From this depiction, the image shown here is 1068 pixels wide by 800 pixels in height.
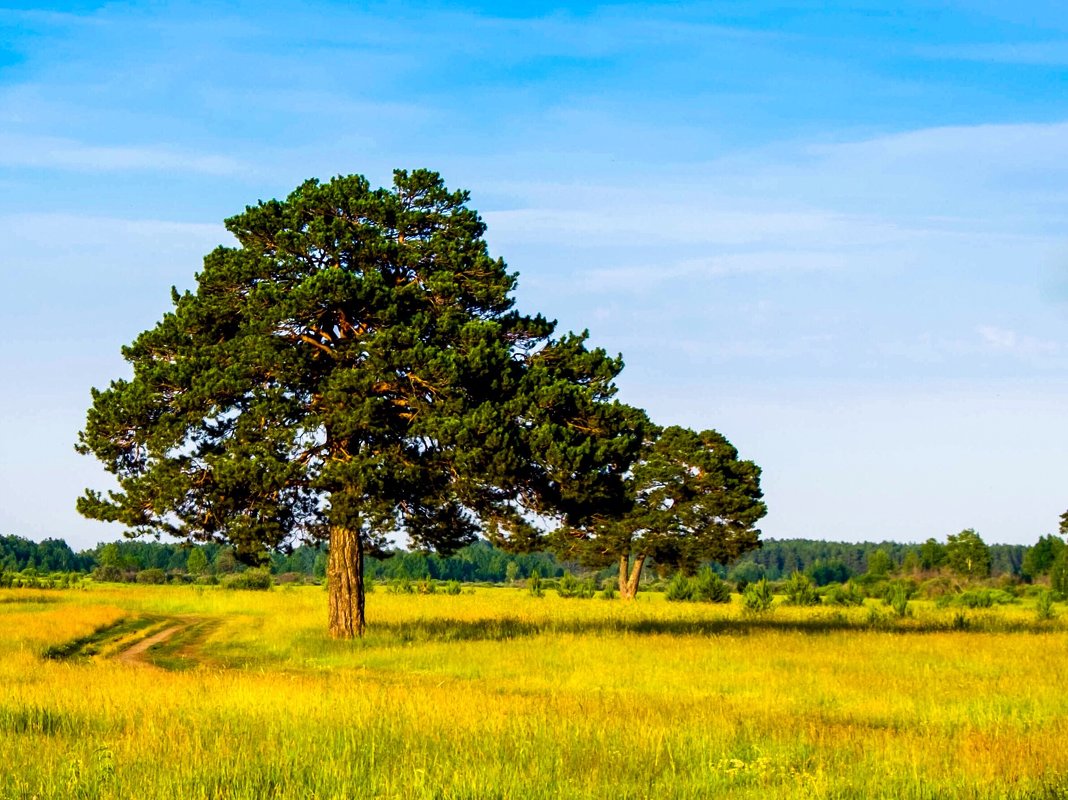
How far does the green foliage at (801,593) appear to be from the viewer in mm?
62219

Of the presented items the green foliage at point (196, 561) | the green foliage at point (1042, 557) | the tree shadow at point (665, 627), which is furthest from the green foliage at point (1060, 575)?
the green foliage at point (196, 561)

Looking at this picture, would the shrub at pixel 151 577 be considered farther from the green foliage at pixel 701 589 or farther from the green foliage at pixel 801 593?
the green foliage at pixel 801 593

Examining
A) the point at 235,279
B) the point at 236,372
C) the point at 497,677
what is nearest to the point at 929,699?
the point at 497,677

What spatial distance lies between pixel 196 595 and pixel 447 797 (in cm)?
5618

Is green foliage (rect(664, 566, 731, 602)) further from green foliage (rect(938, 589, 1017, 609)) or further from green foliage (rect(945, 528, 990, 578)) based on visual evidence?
green foliage (rect(945, 528, 990, 578))

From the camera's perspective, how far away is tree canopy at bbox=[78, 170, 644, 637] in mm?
26297

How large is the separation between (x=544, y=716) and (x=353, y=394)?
46.2ft

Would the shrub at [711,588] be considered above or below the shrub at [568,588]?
above

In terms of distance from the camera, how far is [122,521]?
93.0ft

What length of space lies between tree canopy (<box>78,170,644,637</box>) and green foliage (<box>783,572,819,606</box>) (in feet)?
121

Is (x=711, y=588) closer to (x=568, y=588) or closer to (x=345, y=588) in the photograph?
(x=568, y=588)

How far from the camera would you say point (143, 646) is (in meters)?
31.7

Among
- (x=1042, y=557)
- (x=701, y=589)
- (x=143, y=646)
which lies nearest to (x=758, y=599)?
(x=701, y=589)

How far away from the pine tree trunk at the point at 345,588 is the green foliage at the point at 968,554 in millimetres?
117237
